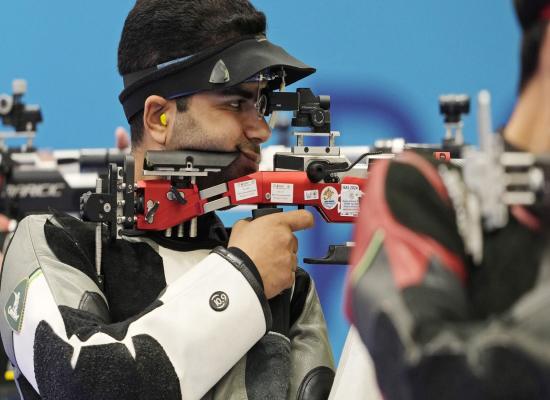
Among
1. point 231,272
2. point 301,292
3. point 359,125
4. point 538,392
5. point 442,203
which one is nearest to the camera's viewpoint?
point 538,392

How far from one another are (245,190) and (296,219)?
0.32 feet

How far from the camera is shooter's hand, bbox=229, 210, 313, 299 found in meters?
1.39

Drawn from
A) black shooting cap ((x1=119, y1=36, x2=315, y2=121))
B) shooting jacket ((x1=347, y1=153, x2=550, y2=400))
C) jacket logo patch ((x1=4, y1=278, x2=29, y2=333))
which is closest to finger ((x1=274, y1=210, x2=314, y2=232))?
black shooting cap ((x1=119, y1=36, x2=315, y2=121))

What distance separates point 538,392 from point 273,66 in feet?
3.09

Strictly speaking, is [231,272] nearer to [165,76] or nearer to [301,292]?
[301,292]

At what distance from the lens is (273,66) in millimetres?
1505

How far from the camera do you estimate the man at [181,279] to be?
→ 1.29 meters

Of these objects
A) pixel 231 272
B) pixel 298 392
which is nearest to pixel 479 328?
pixel 231 272

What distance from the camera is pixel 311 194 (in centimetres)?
157

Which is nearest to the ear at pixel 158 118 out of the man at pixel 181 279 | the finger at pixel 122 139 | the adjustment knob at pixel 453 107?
the man at pixel 181 279

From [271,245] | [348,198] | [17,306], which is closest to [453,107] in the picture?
[348,198]

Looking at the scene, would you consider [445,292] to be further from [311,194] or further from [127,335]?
[311,194]

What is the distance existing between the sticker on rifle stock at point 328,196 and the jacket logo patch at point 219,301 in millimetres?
298

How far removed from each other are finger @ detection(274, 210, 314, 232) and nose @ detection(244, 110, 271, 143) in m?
0.14
